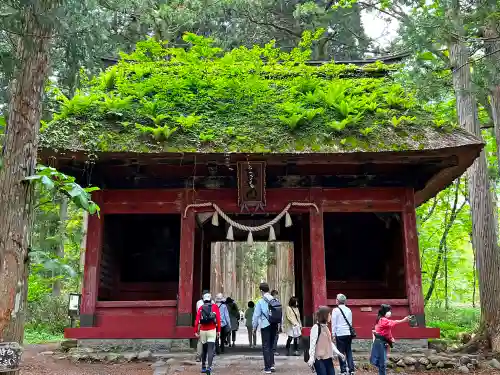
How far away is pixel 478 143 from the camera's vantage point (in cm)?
843

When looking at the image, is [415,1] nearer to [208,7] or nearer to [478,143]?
[478,143]

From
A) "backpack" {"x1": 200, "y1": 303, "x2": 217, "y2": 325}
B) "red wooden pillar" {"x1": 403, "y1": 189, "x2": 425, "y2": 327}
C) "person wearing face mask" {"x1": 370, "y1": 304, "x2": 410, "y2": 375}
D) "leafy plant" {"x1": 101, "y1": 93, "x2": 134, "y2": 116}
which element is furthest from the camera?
"leafy plant" {"x1": 101, "y1": 93, "x2": 134, "y2": 116}

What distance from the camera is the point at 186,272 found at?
382 inches

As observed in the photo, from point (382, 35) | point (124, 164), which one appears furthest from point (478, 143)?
point (382, 35)

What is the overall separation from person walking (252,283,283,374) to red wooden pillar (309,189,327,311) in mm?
1868

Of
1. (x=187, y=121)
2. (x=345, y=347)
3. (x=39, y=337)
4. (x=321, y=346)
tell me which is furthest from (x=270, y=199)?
(x=39, y=337)

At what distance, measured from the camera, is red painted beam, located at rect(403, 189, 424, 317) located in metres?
9.62

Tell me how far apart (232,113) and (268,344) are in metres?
5.22

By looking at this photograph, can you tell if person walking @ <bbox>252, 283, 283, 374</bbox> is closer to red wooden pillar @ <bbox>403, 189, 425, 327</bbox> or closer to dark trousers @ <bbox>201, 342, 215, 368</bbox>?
dark trousers @ <bbox>201, 342, 215, 368</bbox>

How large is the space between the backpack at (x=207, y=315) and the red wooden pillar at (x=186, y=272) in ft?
7.36

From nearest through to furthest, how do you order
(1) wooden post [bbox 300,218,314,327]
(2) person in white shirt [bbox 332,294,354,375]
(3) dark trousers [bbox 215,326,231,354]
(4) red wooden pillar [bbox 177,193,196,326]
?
1. (2) person in white shirt [bbox 332,294,354,375]
2. (4) red wooden pillar [bbox 177,193,196,326]
3. (3) dark trousers [bbox 215,326,231,354]
4. (1) wooden post [bbox 300,218,314,327]

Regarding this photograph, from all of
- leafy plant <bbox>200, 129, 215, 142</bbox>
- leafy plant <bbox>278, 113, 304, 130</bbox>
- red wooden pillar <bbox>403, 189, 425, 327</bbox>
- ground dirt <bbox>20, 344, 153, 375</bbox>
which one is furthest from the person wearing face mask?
leafy plant <bbox>200, 129, 215, 142</bbox>

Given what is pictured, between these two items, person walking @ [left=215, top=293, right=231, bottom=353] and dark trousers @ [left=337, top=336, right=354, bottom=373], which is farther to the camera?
person walking @ [left=215, top=293, right=231, bottom=353]

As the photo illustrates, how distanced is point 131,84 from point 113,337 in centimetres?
609
